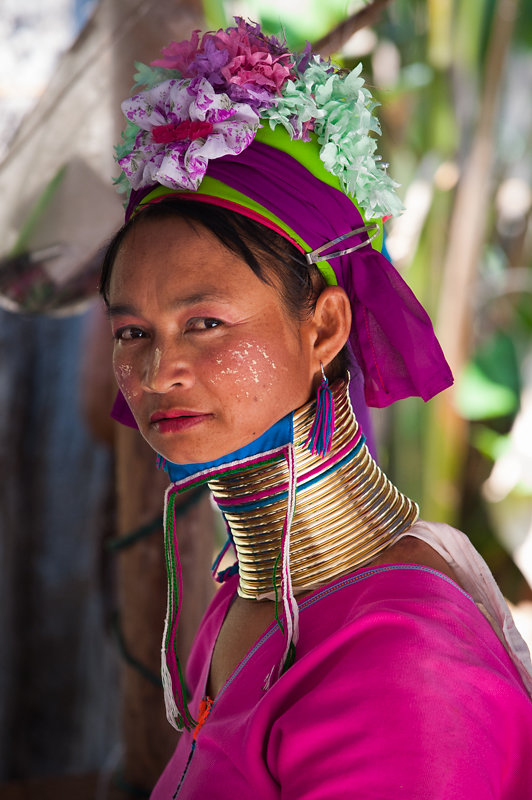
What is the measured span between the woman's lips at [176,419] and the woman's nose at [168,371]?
0.12ft

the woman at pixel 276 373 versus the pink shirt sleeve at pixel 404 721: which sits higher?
the woman at pixel 276 373

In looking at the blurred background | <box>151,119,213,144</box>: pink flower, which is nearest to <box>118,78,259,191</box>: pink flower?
<box>151,119,213,144</box>: pink flower

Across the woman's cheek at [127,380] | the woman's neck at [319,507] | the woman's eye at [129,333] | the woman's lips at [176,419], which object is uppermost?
the woman's eye at [129,333]

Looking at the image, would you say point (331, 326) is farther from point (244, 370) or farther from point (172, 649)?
point (172, 649)

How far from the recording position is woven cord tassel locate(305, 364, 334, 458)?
1336mm

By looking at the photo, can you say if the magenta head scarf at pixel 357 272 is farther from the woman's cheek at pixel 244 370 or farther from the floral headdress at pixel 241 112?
the woman's cheek at pixel 244 370

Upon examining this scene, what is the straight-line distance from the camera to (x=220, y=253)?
4.20 ft

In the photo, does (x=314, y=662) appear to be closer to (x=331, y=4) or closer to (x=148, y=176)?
(x=148, y=176)

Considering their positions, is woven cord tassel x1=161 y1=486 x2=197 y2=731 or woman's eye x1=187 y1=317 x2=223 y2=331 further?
woven cord tassel x1=161 y1=486 x2=197 y2=731

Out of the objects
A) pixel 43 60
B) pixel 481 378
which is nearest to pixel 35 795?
pixel 481 378

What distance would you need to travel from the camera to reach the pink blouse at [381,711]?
39.5 inches

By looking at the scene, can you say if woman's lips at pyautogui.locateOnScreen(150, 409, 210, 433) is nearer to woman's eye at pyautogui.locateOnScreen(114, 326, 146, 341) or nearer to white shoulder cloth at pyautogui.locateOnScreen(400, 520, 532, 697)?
woman's eye at pyautogui.locateOnScreen(114, 326, 146, 341)

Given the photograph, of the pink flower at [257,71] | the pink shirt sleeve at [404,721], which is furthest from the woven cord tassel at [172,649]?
the pink flower at [257,71]

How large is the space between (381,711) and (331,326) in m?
0.64
